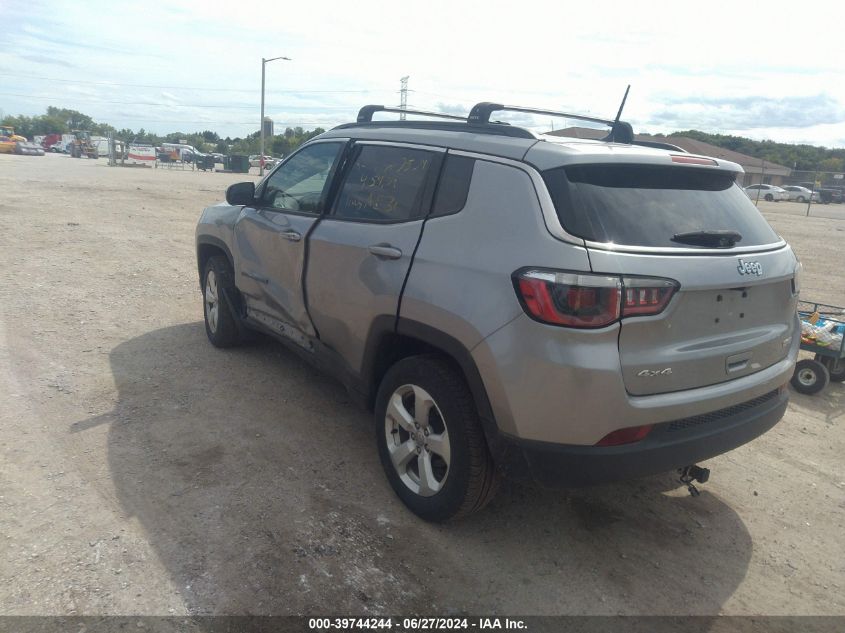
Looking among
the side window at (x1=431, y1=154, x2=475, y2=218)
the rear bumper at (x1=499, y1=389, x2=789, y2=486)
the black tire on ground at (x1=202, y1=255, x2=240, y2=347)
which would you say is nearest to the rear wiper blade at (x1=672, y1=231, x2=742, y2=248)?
the rear bumper at (x1=499, y1=389, x2=789, y2=486)

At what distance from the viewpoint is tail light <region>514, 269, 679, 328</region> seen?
2498mm

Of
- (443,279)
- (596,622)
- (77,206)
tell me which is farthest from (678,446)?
(77,206)

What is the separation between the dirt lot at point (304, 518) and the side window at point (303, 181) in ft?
4.62

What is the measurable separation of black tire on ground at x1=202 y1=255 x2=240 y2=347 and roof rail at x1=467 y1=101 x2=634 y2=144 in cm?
262

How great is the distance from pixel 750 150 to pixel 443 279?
8135 cm

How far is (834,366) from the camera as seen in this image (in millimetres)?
5449

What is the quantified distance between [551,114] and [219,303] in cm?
309

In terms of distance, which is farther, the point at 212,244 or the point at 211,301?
the point at 211,301

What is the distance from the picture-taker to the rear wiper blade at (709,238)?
9.18 ft

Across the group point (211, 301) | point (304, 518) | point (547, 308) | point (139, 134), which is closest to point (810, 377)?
point (547, 308)

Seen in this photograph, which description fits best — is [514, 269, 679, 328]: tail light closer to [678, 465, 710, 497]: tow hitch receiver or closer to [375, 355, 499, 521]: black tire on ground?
[375, 355, 499, 521]: black tire on ground

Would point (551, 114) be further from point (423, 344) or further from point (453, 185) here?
point (423, 344)

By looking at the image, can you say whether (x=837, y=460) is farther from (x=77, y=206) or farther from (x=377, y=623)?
(x=77, y=206)

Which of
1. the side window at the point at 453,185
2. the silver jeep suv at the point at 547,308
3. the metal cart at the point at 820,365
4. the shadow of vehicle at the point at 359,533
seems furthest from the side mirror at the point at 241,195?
the metal cart at the point at 820,365
